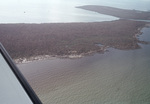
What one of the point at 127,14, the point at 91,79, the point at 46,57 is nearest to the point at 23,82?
the point at 91,79

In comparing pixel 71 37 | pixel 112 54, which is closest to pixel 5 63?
pixel 112 54

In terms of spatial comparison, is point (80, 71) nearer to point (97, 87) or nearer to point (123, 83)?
point (97, 87)

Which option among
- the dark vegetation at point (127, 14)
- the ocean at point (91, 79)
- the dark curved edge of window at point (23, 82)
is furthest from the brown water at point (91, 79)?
the dark vegetation at point (127, 14)

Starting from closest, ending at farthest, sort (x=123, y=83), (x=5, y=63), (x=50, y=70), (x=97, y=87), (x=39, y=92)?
(x=5, y=63) < (x=39, y=92) < (x=97, y=87) < (x=123, y=83) < (x=50, y=70)

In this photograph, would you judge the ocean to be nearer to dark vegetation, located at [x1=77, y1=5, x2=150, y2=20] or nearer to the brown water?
the brown water

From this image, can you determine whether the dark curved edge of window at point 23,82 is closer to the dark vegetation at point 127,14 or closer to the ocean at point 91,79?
the ocean at point 91,79

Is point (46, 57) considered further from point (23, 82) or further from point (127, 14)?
point (127, 14)

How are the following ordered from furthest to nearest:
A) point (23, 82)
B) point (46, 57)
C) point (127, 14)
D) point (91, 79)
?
point (127, 14), point (46, 57), point (91, 79), point (23, 82)

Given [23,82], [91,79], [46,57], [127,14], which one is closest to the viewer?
[23,82]
